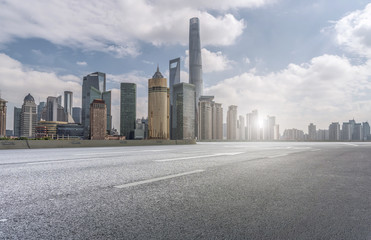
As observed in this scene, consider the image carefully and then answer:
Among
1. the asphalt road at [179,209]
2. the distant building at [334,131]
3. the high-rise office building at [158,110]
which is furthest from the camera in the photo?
the distant building at [334,131]

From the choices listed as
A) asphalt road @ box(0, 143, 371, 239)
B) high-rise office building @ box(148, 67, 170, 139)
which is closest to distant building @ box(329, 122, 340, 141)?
high-rise office building @ box(148, 67, 170, 139)

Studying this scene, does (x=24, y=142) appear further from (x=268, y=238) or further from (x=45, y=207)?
(x=268, y=238)

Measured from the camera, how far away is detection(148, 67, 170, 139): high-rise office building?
174 metres

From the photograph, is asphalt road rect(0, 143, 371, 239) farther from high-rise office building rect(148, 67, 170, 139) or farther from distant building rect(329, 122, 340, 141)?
distant building rect(329, 122, 340, 141)

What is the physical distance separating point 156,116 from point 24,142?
512 ft

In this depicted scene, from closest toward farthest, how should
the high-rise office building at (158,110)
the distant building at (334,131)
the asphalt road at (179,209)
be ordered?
the asphalt road at (179,209) < the high-rise office building at (158,110) < the distant building at (334,131)

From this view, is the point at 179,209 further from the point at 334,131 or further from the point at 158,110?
the point at 334,131

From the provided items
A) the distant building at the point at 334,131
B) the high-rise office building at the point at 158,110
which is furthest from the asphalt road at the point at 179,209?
the distant building at the point at 334,131

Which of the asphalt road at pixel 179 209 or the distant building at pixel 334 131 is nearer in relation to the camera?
the asphalt road at pixel 179 209

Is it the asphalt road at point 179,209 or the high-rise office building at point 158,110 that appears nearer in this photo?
the asphalt road at point 179,209

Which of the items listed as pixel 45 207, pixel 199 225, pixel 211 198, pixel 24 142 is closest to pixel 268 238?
pixel 199 225

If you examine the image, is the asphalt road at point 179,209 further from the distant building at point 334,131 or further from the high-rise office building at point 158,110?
the distant building at point 334,131

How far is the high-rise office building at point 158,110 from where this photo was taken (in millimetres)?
174000

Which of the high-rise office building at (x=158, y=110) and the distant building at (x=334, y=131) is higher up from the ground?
the high-rise office building at (x=158, y=110)
